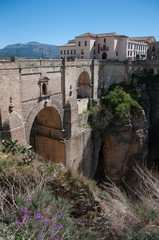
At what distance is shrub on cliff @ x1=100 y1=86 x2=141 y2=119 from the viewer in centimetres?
1992

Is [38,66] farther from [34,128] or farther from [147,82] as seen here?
[147,82]

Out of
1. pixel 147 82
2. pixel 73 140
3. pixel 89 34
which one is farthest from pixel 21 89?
pixel 89 34

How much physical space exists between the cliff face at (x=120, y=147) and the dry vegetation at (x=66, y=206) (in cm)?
1105

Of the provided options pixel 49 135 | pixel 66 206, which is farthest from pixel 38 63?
pixel 66 206

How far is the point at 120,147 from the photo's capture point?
67.0 ft

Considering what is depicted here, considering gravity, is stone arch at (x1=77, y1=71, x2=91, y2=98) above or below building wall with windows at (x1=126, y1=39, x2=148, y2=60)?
below

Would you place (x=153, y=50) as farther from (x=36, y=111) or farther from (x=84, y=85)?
(x=36, y=111)

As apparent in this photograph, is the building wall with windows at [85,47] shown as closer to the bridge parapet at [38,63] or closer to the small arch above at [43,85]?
the bridge parapet at [38,63]

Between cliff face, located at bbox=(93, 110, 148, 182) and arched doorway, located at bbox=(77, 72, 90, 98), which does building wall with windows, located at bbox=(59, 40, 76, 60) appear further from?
cliff face, located at bbox=(93, 110, 148, 182)

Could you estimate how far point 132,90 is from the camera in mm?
23516

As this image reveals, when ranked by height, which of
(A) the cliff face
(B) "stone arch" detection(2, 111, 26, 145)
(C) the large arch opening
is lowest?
(A) the cliff face

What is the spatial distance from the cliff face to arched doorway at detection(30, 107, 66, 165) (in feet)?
13.4

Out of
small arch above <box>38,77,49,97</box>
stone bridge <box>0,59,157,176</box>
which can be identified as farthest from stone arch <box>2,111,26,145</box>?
small arch above <box>38,77,49,97</box>

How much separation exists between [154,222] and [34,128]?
44.0 ft
